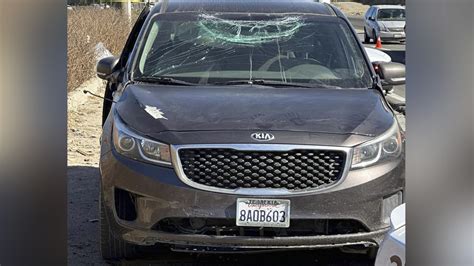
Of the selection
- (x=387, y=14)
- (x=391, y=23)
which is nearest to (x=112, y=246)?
(x=391, y=23)

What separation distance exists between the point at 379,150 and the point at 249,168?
0.76 m

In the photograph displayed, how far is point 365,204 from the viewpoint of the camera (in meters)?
4.09

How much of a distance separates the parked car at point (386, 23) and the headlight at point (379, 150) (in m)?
24.6

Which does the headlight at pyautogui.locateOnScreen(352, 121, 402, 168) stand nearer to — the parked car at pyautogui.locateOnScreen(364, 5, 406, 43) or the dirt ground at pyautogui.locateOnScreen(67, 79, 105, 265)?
the dirt ground at pyautogui.locateOnScreen(67, 79, 105, 265)

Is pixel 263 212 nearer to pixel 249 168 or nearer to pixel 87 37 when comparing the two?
pixel 249 168

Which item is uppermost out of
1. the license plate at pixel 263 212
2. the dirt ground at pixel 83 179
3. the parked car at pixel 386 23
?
the license plate at pixel 263 212

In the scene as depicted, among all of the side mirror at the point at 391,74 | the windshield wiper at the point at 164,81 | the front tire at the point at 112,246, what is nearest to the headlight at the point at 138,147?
the front tire at the point at 112,246

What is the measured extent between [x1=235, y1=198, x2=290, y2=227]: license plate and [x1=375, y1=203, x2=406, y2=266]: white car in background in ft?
3.78

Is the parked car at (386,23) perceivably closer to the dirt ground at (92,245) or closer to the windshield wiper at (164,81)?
the dirt ground at (92,245)

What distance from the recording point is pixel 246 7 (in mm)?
5695

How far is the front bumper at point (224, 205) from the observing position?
4008 millimetres

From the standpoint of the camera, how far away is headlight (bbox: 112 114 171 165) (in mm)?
4086
